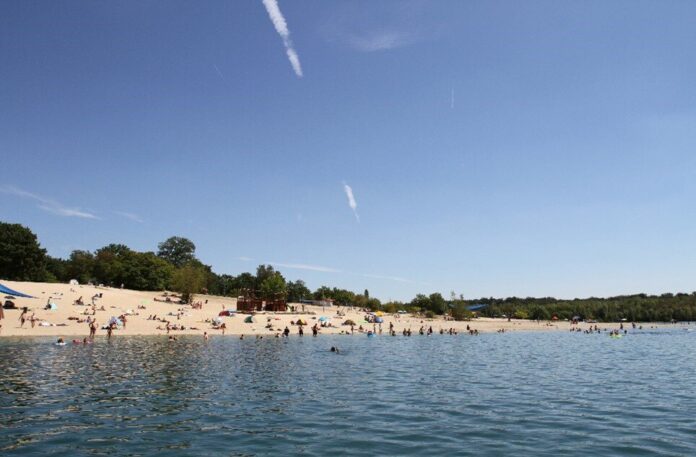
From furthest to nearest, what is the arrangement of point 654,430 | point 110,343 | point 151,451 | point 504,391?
point 110,343 < point 504,391 < point 654,430 < point 151,451

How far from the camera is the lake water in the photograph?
1908 cm

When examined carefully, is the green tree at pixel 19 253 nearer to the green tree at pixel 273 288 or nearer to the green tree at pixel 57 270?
the green tree at pixel 57 270

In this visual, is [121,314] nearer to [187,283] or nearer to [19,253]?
[187,283]

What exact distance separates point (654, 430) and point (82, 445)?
79.2 ft

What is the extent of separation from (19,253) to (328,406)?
115 metres

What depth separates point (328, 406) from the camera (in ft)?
88.1

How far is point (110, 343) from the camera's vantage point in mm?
59469

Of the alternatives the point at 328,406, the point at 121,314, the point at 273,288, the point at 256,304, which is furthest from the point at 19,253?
the point at 328,406

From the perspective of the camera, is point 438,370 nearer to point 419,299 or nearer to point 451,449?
point 451,449

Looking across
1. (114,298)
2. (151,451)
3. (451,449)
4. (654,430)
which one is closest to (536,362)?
(654,430)

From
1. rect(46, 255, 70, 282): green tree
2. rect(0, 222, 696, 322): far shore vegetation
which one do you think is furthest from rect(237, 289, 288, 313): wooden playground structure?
rect(46, 255, 70, 282): green tree

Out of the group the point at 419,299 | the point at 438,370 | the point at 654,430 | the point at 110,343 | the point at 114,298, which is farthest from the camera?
the point at 419,299

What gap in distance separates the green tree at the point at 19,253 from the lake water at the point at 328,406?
79.2m

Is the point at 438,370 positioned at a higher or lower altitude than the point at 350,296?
lower
